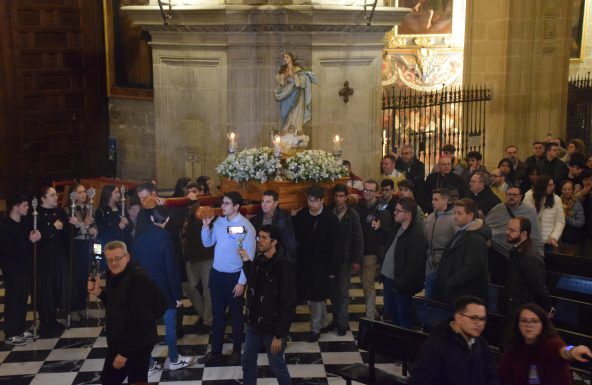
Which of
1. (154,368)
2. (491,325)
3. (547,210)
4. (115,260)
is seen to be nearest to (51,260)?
(154,368)

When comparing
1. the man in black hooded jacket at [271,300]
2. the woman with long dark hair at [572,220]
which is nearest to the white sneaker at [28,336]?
the man in black hooded jacket at [271,300]

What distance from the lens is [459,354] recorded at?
589 centimetres

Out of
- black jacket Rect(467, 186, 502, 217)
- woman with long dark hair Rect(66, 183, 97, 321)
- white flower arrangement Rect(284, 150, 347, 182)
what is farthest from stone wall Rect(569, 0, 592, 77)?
woman with long dark hair Rect(66, 183, 97, 321)

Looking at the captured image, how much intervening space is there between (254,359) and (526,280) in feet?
8.18

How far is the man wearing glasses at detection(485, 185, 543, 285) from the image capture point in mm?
9516

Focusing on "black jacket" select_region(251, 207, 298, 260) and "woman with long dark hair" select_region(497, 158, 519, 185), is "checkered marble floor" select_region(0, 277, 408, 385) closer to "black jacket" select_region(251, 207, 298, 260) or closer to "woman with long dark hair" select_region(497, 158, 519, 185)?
"black jacket" select_region(251, 207, 298, 260)

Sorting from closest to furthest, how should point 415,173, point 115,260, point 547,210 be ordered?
point 115,260, point 547,210, point 415,173

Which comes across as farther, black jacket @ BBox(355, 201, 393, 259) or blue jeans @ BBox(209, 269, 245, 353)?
black jacket @ BBox(355, 201, 393, 259)

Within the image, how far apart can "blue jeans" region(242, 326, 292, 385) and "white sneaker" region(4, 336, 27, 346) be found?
3139mm

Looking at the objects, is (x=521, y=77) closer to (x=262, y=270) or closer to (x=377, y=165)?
(x=377, y=165)

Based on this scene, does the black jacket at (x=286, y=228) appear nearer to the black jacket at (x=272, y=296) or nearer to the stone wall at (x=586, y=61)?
the black jacket at (x=272, y=296)

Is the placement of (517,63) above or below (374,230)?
above

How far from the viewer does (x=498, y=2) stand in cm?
1750

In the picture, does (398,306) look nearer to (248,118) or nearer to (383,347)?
(383,347)
